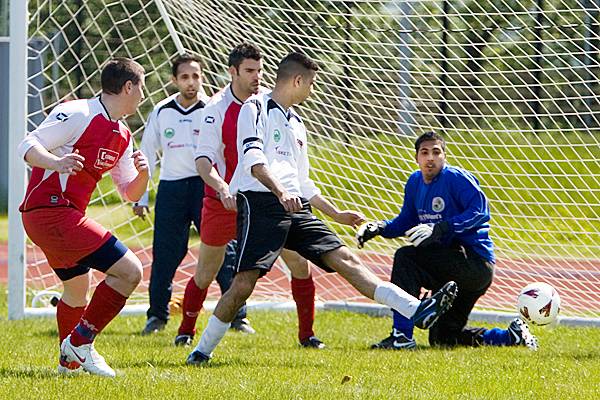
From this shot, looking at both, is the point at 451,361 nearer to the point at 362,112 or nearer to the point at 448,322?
the point at 448,322

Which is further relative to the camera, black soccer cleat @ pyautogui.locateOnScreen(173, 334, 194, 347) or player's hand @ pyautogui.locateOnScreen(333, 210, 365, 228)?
black soccer cleat @ pyautogui.locateOnScreen(173, 334, 194, 347)

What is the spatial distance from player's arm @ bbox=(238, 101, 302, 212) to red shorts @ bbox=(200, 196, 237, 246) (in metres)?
1.20

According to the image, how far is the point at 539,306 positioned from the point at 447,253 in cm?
71

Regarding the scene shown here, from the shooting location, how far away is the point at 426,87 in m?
Result: 9.51

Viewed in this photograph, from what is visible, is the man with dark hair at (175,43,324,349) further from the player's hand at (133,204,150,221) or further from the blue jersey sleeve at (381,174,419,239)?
the player's hand at (133,204,150,221)

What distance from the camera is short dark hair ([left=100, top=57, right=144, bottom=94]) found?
648 cm

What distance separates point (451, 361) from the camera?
7055 millimetres

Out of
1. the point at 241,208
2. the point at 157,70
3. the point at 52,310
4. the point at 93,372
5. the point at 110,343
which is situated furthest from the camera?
the point at 157,70

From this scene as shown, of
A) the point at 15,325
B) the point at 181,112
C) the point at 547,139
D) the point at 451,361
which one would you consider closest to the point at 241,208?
the point at 451,361

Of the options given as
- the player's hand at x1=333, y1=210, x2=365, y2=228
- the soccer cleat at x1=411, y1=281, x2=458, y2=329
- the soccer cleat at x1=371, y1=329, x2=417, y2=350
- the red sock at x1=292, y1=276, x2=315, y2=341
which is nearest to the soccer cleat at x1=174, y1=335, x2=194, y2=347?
the red sock at x1=292, y1=276, x2=315, y2=341

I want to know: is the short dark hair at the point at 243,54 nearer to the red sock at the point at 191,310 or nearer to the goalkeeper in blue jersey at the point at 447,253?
the goalkeeper in blue jersey at the point at 447,253

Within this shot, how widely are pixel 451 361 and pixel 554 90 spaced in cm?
290

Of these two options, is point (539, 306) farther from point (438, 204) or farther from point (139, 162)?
point (139, 162)

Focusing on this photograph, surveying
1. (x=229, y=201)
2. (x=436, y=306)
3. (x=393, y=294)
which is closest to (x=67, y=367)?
(x=229, y=201)
